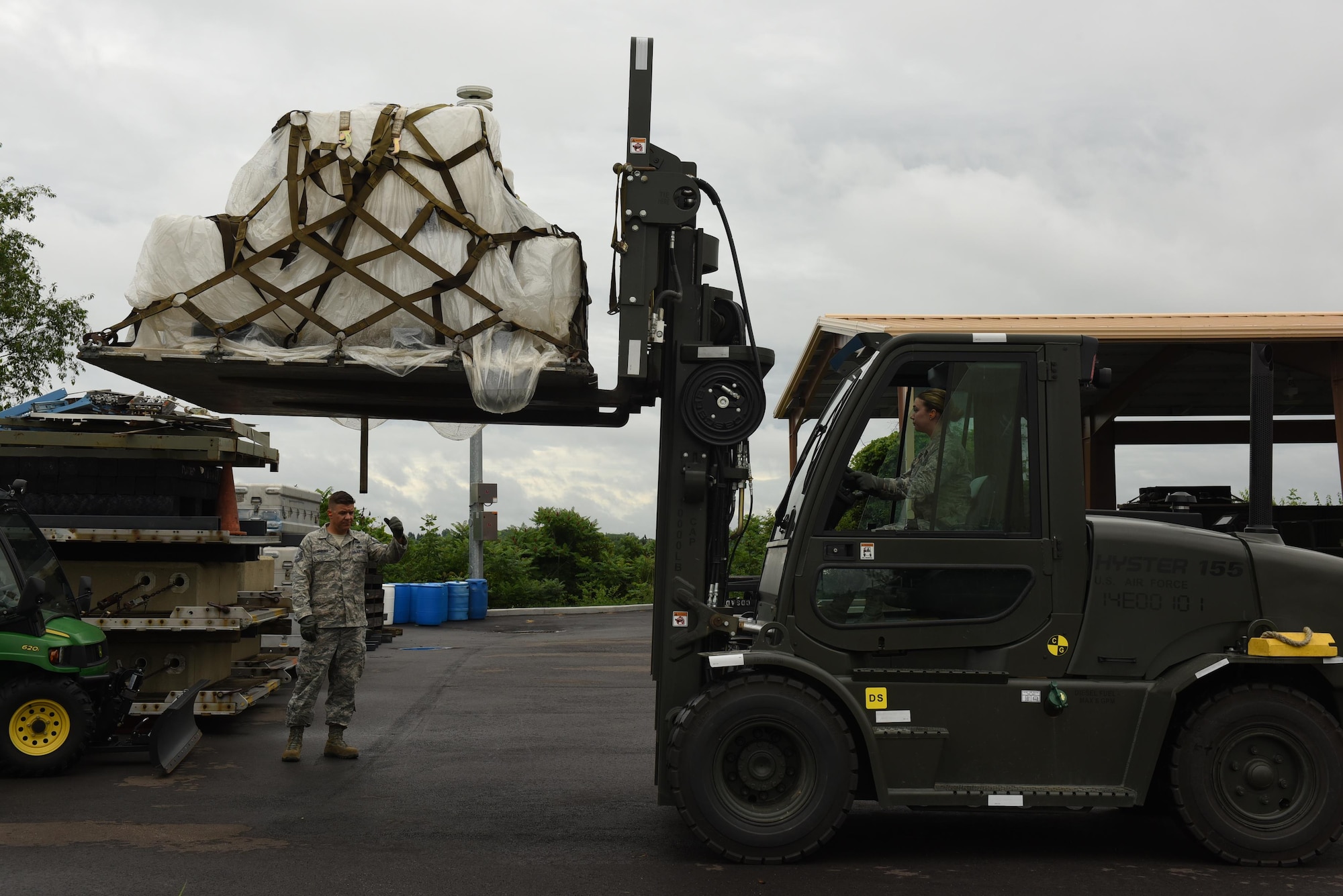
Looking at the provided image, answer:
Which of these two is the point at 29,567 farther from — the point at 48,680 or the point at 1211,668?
the point at 1211,668

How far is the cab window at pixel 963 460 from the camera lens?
6.25 metres

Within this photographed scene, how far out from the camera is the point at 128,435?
978 centimetres

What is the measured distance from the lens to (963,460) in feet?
20.6

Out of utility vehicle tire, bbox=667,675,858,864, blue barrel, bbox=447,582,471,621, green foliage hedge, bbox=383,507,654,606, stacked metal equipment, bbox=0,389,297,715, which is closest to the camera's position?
utility vehicle tire, bbox=667,675,858,864

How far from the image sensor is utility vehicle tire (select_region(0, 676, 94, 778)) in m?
8.59

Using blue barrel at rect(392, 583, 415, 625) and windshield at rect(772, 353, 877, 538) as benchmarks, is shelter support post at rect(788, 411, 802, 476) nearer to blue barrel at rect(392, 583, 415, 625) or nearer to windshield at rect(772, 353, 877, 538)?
blue barrel at rect(392, 583, 415, 625)

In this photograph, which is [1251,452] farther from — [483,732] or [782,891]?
[483,732]

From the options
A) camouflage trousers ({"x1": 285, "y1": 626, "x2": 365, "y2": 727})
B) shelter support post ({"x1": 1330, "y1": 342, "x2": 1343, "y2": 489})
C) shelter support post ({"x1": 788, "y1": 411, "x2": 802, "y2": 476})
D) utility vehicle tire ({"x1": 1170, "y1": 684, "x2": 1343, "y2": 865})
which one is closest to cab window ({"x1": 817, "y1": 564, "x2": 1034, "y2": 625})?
utility vehicle tire ({"x1": 1170, "y1": 684, "x2": 1343, "y2": 865})

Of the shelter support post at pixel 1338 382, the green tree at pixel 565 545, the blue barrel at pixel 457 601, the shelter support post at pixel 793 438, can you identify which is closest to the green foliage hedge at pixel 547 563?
the green tree at pixel 565 545

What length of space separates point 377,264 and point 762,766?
139 inches

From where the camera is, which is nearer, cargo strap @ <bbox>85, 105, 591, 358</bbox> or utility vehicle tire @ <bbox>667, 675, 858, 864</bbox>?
utility vehicle tire @ <bbox>667, 675, 858, 864</bbox>

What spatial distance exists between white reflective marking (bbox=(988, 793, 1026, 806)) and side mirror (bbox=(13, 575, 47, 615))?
648cm

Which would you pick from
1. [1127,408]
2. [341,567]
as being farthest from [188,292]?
[1127,408]

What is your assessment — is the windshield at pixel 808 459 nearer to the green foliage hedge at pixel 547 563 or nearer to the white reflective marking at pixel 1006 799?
the white reflective marking at pixel 1006 799
